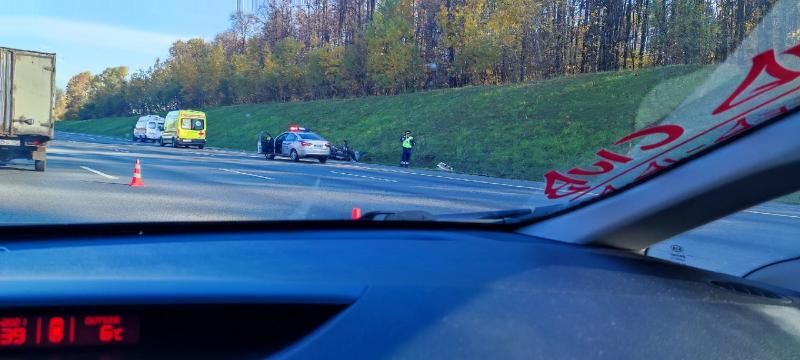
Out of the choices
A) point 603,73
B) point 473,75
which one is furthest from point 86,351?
point 473,75

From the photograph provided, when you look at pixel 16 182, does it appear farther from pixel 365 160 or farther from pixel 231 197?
pixel 365 160

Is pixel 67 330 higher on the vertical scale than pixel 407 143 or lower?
lower

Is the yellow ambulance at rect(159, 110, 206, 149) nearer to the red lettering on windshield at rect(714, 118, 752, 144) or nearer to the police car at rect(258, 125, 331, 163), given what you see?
the police car at rect(258, 125, 331, 163)

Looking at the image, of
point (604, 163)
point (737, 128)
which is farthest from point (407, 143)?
point (737, 128)

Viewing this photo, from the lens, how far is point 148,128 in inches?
316

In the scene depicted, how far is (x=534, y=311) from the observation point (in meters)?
2.05

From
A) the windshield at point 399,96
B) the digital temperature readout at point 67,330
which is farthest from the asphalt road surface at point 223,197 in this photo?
the digital temperature readout at point 67,330

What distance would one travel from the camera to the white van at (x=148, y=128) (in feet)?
22.3

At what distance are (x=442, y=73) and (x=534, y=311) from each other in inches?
197

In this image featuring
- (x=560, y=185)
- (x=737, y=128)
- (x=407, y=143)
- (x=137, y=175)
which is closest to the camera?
(x=737, y=128)

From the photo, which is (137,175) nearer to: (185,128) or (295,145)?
(185,128)

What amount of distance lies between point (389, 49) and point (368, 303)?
4046mm

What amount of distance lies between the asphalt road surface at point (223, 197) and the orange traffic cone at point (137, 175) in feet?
0.29

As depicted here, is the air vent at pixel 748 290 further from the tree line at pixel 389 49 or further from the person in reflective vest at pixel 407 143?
the person in reflective vest at pixel 407 143
